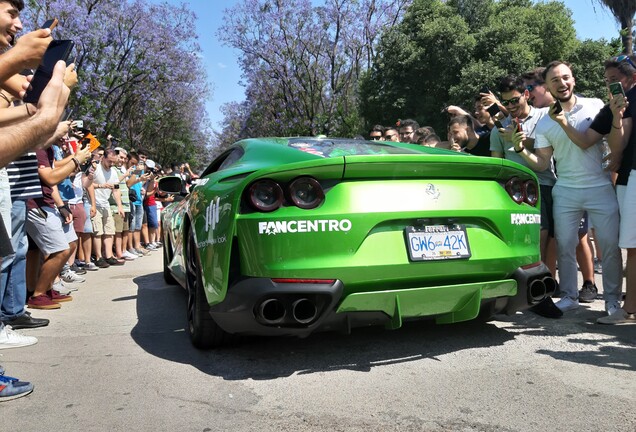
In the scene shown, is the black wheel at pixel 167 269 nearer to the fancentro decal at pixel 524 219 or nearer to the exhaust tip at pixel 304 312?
the exhaust tip at pixel 304 312

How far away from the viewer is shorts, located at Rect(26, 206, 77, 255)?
505 cm

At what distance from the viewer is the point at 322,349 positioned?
3.33 meters

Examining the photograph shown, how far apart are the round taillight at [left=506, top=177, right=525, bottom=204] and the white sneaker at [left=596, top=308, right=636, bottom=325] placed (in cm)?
127

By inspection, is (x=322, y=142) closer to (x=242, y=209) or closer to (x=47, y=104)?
(x=242, y=209)

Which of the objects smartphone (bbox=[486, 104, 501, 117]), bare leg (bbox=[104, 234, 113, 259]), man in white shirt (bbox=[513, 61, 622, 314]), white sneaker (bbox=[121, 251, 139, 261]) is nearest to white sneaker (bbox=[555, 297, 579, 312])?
man in white shirt (bbox=[513, 61, 622, 314])

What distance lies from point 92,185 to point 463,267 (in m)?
6.67

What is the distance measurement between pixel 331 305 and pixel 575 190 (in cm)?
256

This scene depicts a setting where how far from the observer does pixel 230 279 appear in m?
2.86

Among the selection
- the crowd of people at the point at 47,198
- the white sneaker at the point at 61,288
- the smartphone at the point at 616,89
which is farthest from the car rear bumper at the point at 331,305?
the white sneaker at the point at 61,288

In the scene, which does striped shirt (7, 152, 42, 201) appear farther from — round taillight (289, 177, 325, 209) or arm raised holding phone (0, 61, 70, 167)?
round taillight (289, 177, 325, 209)

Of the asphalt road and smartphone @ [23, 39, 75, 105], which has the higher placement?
smartphone @ [23, 39, 75, 105]

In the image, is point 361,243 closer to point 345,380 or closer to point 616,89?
point 345,380

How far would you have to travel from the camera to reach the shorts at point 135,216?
10272 millimetres

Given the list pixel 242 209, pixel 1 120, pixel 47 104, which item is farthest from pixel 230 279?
pixel 1 120
